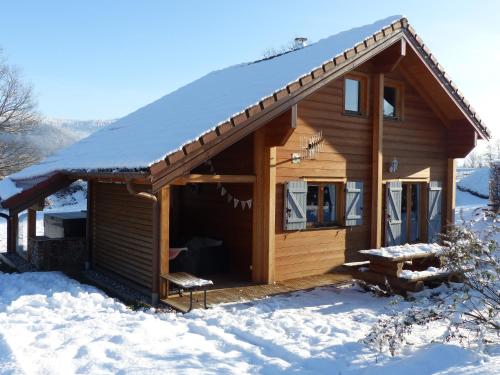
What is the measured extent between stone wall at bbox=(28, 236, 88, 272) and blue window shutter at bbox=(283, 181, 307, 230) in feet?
15.7

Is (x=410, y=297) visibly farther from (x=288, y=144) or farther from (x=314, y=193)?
(x=288, y=144)

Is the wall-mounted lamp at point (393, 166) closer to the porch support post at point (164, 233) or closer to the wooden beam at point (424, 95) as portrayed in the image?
the wooden beam at point (424, 95)

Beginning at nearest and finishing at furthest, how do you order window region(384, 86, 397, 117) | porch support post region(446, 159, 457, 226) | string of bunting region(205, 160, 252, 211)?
string of bunting region(205, 160, 252, 211), window region(384, 86, 397, 117), porch support post region(446, 159, 457, 226)

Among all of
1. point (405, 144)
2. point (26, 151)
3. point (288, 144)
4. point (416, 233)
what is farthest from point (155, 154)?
point (26, 151)

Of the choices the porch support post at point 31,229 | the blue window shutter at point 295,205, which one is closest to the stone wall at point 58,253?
the porch support post at point 31,229

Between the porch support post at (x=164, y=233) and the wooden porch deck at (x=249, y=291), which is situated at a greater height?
the porch support post at (x=164, y=233)

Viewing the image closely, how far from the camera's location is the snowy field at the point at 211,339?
201 inches

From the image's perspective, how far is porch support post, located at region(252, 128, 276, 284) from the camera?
9.17 meters

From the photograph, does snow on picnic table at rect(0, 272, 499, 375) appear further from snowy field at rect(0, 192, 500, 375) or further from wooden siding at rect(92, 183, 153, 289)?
wooden siding at rect(92, 183, 153, 289)

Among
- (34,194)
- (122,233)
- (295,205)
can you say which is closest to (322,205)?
(295,205)

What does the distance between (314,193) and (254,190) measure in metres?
1.58

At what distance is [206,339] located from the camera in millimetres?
6137

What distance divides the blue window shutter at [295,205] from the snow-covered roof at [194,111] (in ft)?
6.60

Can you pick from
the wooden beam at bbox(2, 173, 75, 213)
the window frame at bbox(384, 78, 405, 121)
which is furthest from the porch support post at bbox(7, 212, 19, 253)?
the window frame at bbox(384, 78, 405, 121)
